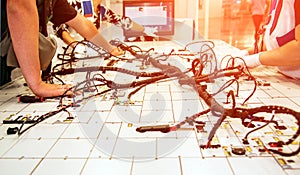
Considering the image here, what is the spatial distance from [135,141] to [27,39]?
1.73 ft

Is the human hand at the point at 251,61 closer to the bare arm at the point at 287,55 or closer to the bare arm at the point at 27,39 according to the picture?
the bare arm at the point at 287,55

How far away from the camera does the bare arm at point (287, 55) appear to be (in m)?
1.04

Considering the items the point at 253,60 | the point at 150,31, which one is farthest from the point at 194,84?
the point at 150,31

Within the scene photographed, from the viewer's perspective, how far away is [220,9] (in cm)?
583

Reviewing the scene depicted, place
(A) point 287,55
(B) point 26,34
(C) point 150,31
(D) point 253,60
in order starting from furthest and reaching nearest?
(C) point 150,31 < (D) point 253,60 < (A) point 287,55 < (B) point 26,34

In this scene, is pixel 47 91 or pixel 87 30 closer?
pixel 47 91

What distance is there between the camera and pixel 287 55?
42.0 inches

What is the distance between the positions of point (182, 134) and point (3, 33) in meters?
0.83

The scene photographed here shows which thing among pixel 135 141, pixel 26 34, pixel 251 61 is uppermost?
pixel 26 34

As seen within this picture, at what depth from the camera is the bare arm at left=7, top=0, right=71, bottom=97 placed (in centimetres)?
91

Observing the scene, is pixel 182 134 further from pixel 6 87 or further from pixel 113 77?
pixel 6 87

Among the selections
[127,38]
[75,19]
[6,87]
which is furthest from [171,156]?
[127,38]

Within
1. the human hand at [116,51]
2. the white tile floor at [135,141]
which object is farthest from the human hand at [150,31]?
the white tile floor at [135,141]

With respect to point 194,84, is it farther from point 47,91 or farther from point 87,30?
point 87,30
